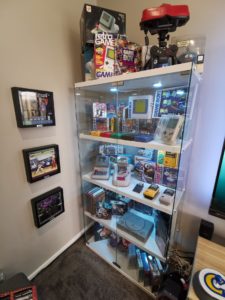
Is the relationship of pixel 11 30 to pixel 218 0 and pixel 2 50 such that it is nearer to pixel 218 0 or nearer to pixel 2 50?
pixel 2 50

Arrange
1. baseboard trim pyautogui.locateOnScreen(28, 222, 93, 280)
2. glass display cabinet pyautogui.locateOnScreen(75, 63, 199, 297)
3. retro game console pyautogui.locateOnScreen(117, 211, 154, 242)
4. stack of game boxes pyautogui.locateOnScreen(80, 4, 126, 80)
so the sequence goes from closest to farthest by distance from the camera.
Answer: glass display cabinet pyautogui.locateOnScreen(75, 63, 199, 297) → stack of game boxes pyautogui.locateOnScreen(80, 4, 126, 80) → retro game console pyautogui.locateOnScreen(117, 211, 154, 242) → baseboard trim pyautogui.locateOnScreen(28, 222, 93, 280)

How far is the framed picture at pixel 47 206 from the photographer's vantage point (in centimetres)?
116

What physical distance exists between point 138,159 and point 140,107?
440 mm

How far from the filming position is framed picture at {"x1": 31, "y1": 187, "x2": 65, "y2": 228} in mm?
1161

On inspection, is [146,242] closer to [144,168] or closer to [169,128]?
[144,168]

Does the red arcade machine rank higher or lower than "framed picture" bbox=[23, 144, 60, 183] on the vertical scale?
higher

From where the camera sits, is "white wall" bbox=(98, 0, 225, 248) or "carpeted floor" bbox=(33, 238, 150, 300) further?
"carpeted floor" bbox=(33, 238, 150, 300)

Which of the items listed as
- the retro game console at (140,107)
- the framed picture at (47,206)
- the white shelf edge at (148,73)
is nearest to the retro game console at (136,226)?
the framed picture at (47,206)

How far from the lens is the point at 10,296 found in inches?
32.8

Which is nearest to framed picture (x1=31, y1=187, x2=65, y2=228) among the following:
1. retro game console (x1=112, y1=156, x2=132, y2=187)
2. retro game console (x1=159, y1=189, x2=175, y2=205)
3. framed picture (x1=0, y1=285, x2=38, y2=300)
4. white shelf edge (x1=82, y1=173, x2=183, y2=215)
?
white shelf edge (x1=82, y1=173, x2=183, y2=215)

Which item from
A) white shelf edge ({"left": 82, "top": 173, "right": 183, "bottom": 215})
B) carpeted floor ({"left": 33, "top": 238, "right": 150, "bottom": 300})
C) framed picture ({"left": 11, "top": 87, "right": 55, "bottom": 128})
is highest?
framed picture ({"left": 11, "top": 87, "right": 55, "bottom": 128})

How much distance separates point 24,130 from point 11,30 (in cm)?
58

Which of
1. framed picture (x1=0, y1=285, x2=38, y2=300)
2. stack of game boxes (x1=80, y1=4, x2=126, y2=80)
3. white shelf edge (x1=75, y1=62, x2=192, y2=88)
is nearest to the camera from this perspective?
white shelf edge (x1=75, y1=62, x2=192, y2=88)

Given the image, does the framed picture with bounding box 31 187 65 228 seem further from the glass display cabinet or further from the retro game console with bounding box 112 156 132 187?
the retro game console with bounding box 112 156 132 187
